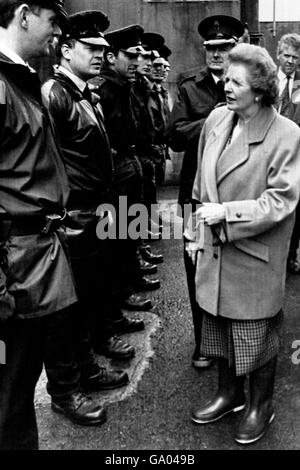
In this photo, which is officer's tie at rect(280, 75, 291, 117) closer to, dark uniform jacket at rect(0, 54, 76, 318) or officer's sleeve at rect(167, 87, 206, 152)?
officer's sleeve at rect(167, 87, 206, 152)

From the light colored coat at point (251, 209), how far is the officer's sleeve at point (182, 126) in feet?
1.79

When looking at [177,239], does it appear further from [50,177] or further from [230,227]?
[50,177]

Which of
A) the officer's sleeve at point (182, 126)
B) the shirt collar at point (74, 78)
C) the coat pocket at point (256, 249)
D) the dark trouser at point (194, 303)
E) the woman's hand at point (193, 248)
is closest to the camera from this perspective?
the coat pocket at point (256, 249)

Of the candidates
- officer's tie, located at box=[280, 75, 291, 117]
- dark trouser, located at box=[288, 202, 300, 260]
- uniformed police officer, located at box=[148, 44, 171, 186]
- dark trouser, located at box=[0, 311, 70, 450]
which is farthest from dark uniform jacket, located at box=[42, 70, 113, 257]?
uniformed police officer, located at box=[148, 44, 171, 186]

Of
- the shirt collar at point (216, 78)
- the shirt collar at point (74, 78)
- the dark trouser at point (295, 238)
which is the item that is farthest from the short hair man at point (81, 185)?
the dark trouser at point (295, 238)

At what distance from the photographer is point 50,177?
2332 millimetres

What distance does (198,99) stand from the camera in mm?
3629

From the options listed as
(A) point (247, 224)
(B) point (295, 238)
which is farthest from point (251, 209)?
(B) point (295, 238)

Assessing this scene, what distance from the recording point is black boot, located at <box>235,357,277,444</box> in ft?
9.66

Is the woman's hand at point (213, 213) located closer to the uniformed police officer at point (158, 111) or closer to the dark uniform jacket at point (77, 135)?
the dark uniform jacket at point (77, 135)

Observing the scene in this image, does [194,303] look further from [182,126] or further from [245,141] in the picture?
[245,141]

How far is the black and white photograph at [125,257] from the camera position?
2293 mm

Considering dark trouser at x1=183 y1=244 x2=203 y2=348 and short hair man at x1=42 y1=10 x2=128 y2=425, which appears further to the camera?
dark trouser at x1=183 y1=244 x2=203 y2=348
